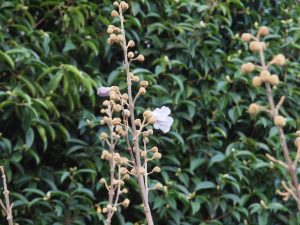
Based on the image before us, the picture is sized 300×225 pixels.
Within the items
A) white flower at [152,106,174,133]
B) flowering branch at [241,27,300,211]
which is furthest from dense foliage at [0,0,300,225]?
flowering branch at [241,27,300,211]

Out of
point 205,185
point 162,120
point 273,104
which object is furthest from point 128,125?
point 205,185

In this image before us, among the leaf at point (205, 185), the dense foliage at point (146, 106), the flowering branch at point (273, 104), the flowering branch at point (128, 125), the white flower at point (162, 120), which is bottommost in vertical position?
the leaf at point (205, 185)

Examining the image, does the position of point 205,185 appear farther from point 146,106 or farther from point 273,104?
point 273,104

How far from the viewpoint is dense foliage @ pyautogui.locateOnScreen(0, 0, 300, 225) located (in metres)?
2.15

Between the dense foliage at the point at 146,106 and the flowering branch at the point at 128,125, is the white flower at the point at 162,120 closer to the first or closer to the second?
the flowering branch at the point at 128,125

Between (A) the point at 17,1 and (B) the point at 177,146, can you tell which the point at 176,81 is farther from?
(A) the point at 17,1

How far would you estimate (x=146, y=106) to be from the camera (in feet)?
7.88

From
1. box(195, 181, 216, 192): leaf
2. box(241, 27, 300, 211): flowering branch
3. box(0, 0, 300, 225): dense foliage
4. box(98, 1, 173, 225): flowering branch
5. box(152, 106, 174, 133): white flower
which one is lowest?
box(195, 181, 216, 192): leaf

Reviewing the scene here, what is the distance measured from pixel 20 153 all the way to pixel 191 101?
0.75m

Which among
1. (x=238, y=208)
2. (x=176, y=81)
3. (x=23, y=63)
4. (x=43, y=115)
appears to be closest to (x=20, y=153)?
(x=43, y=115)

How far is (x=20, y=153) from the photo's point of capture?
2.12m

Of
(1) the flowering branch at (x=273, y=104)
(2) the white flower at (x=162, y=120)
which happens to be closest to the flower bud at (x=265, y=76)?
(1) the flowering branch at (x=273, y=104)

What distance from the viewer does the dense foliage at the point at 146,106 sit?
215 centimetres

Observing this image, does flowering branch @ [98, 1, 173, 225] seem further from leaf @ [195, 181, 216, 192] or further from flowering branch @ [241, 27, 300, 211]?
leaf @ [195, 181, 216, 192]
